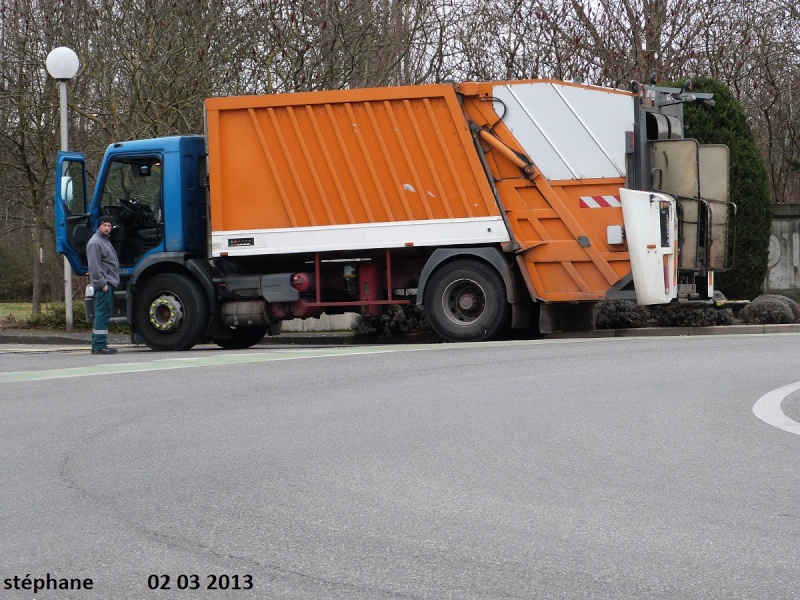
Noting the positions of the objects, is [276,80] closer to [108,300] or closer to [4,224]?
[108,300]

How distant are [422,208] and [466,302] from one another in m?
1.28

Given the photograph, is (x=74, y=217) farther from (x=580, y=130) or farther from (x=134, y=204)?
(x=580, y=130)

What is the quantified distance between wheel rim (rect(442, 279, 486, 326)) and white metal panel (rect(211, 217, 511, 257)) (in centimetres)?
55

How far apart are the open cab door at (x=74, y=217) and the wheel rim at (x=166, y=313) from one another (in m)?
1.47

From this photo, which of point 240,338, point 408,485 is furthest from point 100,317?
point 408,485

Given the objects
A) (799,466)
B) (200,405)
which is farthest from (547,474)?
(200,405)

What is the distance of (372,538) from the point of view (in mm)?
5172

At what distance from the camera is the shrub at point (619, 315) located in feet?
58.4

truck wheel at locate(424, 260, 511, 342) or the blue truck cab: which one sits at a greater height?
the blue truck cab

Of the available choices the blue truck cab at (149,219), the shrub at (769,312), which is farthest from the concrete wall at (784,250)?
the blue truck cab at (149,219)

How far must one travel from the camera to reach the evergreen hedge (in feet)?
64.8

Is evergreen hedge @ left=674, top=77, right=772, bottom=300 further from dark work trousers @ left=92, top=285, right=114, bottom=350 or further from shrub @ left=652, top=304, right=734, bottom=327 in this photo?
dark work trousers @ left=92, top=285, right=114, bottom=350

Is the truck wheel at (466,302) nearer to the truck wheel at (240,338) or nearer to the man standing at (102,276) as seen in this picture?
the truck wheel at (240,338)

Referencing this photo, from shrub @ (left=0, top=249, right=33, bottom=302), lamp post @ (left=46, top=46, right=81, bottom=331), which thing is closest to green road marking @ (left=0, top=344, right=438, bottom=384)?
lamp post @ (left=46, top=46, right=81, bottom=331)
